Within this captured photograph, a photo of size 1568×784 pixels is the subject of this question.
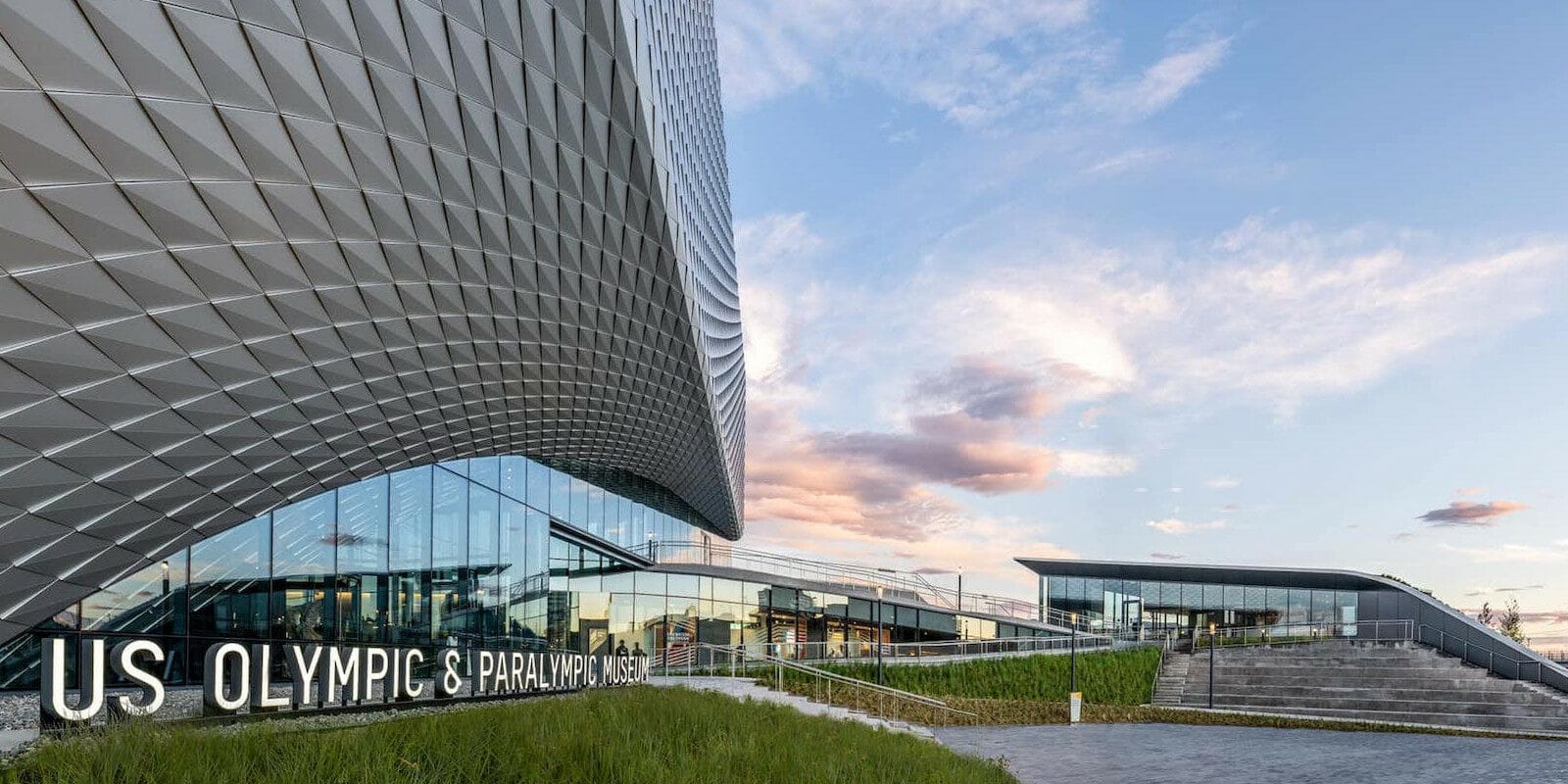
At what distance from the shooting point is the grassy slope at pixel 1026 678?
37719 millimetres

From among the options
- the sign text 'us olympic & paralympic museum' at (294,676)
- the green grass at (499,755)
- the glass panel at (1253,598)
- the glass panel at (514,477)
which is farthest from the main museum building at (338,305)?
the glass panel at (1253,598)

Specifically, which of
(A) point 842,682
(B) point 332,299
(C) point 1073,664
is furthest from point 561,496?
(B) point 332,299

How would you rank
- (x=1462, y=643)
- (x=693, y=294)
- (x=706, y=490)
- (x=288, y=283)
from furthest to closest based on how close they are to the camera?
(x=706, y=490) < (x=1462, y=643) < (x=693, y=294) < (x=288, y=283)

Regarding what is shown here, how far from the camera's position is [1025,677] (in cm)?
3959

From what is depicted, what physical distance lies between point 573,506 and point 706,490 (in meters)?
10.1

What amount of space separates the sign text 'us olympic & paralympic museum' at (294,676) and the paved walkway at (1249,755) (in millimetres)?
10959

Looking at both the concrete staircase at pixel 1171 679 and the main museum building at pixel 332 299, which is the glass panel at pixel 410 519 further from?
the concrete staircase at pixel 1171 679

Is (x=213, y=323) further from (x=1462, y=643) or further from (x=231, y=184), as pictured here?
(x=1462, y=643)

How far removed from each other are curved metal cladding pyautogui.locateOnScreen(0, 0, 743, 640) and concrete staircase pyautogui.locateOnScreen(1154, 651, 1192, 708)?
90.0 ft

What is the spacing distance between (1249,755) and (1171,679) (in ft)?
69.8

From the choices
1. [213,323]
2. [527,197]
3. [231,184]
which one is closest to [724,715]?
[527,197]

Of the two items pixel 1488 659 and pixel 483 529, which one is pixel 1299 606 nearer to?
pixel 1488 659

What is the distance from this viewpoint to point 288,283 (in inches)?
600

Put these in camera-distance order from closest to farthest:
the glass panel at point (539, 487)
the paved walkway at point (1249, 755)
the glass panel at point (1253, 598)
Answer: the paved walkway at point (1249, 755) → the glass panel at point (539, 487) → the glass panel at point (1253, 598)
